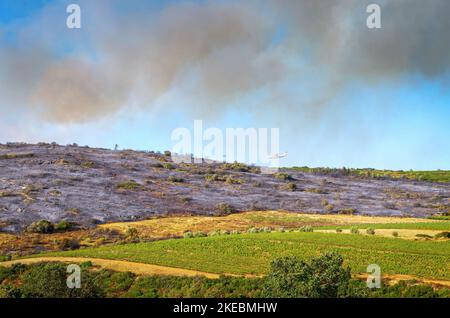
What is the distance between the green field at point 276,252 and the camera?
178 feet

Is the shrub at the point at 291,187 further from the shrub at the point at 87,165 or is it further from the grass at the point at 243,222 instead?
the shrub at the point at 87,165

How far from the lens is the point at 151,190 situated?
10850 centimetres

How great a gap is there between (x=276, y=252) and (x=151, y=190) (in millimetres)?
52716

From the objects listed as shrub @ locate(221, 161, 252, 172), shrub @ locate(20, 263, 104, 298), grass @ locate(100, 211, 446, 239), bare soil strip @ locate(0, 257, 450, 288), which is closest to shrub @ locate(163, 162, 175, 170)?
shrub @ locate(221, 161, 252, 172)

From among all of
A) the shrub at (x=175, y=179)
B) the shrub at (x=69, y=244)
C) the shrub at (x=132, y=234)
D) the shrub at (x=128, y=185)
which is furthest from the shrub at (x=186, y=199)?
the shrub at (x=69, y=244)

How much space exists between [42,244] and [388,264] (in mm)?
43732

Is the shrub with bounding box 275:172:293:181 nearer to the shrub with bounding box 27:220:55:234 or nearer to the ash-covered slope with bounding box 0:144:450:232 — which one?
the ash-covered slope with bounding box 0:144:450:232

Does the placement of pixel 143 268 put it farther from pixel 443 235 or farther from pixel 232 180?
pixel 232 180

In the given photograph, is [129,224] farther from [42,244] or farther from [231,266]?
[231,266]

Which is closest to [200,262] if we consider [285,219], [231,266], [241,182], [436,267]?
[231,266]

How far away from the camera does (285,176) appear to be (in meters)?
138

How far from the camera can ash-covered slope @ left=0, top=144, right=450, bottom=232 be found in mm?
90500

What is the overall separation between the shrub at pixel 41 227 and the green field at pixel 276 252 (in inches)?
592
